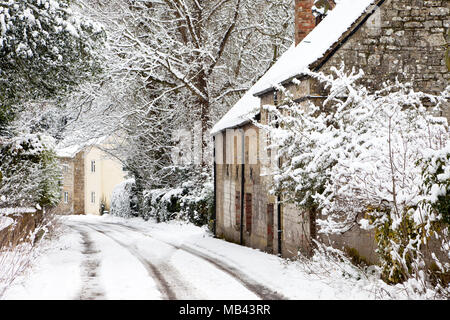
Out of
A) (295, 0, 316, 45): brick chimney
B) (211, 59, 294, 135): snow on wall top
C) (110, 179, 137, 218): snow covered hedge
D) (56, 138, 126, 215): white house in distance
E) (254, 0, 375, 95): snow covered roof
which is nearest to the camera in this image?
(254, 0, 375, 95): snow covered roof

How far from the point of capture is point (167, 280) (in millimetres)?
12289

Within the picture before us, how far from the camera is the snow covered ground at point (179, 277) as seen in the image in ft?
33.7

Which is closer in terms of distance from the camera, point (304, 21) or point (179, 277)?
point (179, 277)

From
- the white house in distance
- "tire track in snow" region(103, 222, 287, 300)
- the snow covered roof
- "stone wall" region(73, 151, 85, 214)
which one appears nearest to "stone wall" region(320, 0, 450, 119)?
the snow covered roof

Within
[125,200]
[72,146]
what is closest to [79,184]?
→ [125,200]

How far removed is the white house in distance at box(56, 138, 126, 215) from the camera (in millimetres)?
56344

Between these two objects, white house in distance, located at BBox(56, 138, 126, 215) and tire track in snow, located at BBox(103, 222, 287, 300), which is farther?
white house in distance, located at BBox(56, 138, 126, 215)

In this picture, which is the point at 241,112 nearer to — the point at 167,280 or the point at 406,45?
the point at 406,45

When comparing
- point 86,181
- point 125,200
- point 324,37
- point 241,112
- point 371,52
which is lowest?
point 125,200

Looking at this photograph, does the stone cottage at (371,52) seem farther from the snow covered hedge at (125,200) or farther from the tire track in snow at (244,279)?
the snow covered hedge at (125,200)

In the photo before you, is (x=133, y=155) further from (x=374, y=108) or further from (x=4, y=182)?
(x=374, y=108)

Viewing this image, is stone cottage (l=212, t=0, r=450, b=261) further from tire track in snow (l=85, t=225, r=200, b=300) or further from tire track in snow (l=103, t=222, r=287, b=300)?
tire track in snow (l=85, t=225, r=200, b=300)

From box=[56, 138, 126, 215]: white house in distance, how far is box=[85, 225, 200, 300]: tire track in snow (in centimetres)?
4118

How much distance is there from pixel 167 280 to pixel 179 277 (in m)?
0.49
